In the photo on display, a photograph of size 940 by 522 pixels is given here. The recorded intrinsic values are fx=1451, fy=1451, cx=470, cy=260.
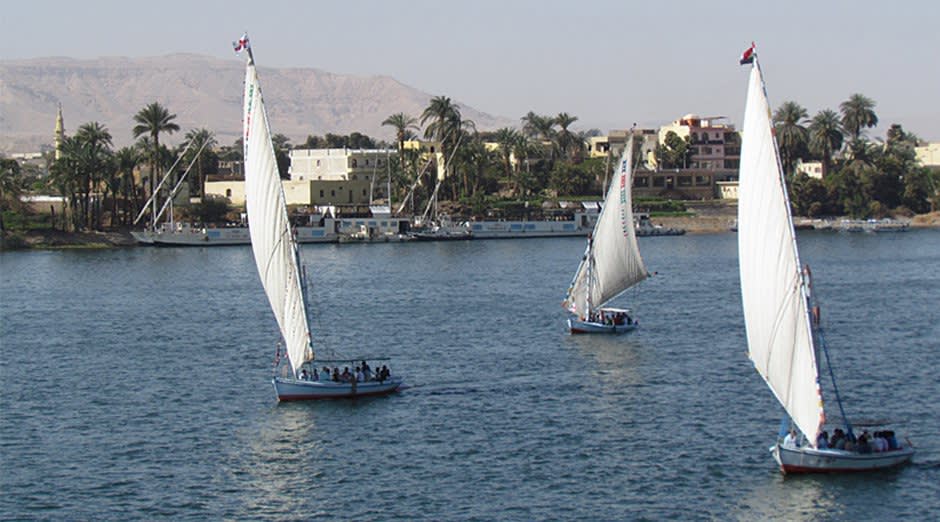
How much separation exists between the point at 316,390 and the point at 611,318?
2935 cm

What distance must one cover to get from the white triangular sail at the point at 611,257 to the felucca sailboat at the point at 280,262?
89.6 feet

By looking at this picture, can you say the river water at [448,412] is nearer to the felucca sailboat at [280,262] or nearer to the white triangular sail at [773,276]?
the felucca sailboat at [280,262]

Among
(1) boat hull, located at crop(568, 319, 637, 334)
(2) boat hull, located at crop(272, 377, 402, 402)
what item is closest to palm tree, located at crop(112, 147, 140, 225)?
(1) boat hull, located at crop(568, 319, 637, 334)

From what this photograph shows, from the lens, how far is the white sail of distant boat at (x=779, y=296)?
47.2m

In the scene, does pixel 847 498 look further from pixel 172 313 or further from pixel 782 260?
pixel 172 313

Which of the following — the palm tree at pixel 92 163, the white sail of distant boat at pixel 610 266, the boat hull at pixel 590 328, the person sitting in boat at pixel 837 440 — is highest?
the palm tree at pixel 92 163

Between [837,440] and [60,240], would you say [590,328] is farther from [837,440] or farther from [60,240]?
[60,240]

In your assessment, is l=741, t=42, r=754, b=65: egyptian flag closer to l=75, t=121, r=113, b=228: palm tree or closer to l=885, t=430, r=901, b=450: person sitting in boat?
l=885, t=430, r=901, b=450: person sitting in boat

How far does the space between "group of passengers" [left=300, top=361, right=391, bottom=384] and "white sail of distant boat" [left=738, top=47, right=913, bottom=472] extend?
20202 mm

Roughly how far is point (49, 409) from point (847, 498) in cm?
3493

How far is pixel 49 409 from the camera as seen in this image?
63500 mm

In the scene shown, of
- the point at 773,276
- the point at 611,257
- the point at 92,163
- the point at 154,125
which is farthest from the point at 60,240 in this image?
the point at 773,276

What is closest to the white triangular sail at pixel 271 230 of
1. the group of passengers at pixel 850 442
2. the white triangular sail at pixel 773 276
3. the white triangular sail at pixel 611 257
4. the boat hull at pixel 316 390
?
the boat hull at pixel 316 390

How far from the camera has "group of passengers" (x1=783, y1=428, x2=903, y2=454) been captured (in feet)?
160
